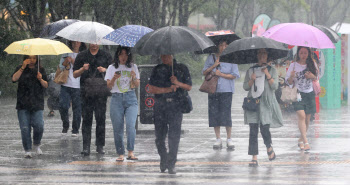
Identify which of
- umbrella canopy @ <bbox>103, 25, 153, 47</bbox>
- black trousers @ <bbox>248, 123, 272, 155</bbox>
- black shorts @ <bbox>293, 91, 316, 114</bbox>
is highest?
umbrella canopy @ <bbox>103, 25, 153, 47</bbox>

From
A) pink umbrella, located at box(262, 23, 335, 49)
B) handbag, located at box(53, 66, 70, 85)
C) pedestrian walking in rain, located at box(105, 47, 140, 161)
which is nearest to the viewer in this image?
pedestrian walking in rain, located at box(105, 47, 140, 161)

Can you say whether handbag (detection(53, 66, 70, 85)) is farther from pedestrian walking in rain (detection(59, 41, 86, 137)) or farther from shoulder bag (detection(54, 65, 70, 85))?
pedestrian walking in rain (detection(59, 41, 86, 137))

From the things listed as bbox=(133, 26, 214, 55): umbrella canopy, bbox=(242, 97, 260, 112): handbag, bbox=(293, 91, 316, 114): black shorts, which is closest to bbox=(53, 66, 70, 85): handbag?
bbox=(133, 26, 214, 55): umbrella canopy

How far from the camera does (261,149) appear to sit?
11.1m

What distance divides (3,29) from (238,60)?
17.6 meters

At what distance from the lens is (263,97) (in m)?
9.68

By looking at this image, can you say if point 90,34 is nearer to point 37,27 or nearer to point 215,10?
point 37,27

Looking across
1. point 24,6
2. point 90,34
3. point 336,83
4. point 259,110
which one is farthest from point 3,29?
point 259,110

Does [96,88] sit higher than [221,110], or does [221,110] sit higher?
[96,88]

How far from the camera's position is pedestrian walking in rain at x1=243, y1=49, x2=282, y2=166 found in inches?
377

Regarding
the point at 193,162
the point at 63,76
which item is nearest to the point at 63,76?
the point at 63,76

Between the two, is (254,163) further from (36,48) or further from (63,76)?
(63,76)

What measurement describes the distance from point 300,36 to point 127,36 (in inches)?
98.9

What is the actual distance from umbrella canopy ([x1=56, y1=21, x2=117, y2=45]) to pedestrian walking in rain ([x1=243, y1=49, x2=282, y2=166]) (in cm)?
229
